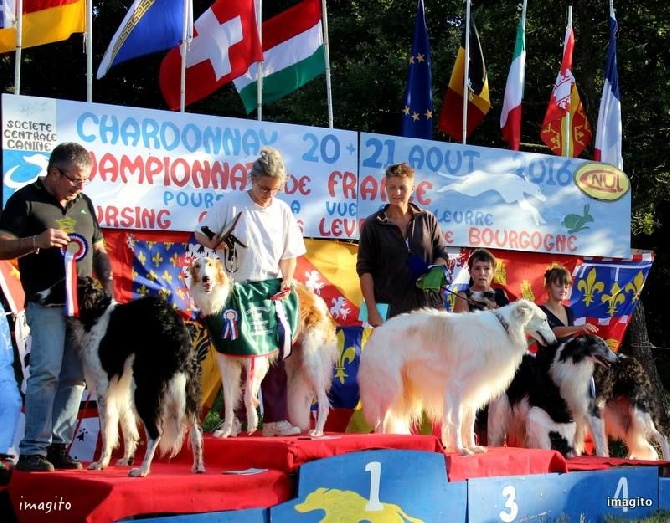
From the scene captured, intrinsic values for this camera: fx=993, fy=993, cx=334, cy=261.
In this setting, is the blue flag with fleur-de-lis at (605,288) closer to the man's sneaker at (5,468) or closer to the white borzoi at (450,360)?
the white borzoi at (450,360)

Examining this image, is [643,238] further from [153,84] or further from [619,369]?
[619,369]

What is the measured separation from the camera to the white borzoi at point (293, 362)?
5789mm

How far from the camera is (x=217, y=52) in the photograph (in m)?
A: 8.41

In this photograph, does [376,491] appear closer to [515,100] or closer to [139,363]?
[139,363]

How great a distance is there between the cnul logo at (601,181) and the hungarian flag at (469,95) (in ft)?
4.72

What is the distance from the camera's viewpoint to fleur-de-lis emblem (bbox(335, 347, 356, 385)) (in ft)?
26.1

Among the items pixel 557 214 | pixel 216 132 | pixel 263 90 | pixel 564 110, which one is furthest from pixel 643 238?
pixel 216 132

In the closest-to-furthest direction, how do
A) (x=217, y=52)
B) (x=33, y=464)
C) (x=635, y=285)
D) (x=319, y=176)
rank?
(x=33, y=464), (x=319, y=176), (x=217, y=52), (x=635, y=285)

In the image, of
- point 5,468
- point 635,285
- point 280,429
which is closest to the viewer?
→ point 5,468

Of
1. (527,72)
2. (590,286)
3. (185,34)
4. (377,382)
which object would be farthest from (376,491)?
(527,72)

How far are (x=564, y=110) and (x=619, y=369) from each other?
3.79m

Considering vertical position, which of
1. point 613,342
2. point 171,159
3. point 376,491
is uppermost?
point 171,159

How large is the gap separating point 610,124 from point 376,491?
20.9 ft

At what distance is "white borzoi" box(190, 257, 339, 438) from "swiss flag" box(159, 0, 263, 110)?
2.78 m
